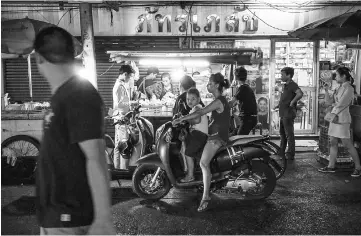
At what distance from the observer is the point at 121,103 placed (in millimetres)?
7922

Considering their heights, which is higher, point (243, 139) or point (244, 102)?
point (244, 102)

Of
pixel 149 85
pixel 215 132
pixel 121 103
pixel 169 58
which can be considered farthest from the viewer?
pixel 149 85

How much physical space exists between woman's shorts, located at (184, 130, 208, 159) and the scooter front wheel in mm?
607

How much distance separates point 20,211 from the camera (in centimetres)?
561

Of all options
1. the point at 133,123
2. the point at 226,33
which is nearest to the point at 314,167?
the point at 133,123

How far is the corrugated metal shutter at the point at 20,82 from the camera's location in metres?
11.2

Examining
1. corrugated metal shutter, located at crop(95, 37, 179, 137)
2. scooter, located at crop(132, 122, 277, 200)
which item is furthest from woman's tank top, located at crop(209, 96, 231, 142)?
corrugated metal shutter, located at crop(95, 37, 179, 137)

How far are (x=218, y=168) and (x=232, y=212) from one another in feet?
2.31

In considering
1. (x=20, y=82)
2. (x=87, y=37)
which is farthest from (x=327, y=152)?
(x=20, y=82)

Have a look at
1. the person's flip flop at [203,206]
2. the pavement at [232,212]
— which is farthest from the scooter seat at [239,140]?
the pavement at [232,212]

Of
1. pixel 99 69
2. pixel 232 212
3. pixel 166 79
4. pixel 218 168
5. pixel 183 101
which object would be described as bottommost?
pixel 232 212

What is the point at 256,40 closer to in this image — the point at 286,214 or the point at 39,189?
the point at 286,214

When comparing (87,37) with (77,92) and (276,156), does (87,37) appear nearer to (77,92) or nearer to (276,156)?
(276,156)

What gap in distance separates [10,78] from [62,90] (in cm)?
1018
